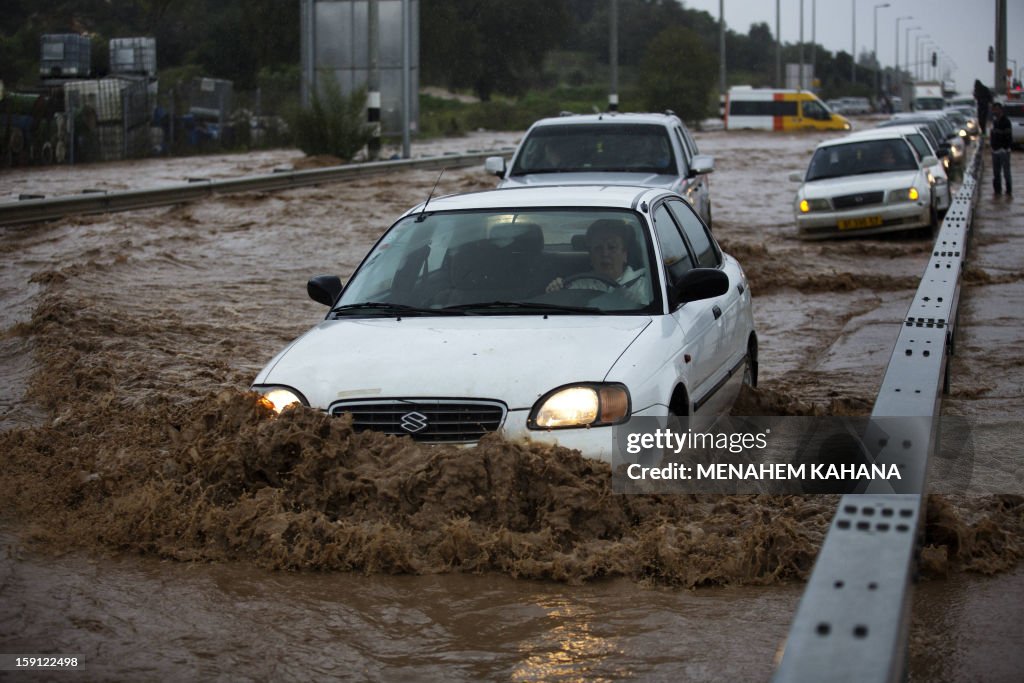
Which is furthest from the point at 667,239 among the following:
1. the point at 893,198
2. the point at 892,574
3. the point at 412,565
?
the point at 893,198

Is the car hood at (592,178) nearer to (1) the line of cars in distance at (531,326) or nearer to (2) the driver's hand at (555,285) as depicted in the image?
(1) the line of cars in distance at (531,326)

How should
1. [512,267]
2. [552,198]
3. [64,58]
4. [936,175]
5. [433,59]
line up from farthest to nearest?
1. [433,59]
2. [64,58]
3. [936,175]
4. [552,198]
5. [512,267]

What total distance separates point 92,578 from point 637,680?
2224 mm

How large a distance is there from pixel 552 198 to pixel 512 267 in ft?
2.12

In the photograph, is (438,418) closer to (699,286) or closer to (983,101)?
(699,286)

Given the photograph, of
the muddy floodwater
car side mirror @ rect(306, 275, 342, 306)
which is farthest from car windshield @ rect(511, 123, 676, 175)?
car side mirror @ rect(306, 275, 342, 306)

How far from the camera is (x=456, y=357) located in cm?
574

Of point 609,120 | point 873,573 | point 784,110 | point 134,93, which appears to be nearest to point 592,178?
point 609,120

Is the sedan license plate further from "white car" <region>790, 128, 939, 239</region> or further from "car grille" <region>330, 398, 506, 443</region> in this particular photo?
"car grille" <region>330, 398, 506, 443</region>

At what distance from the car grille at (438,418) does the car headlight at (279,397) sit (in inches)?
13.3

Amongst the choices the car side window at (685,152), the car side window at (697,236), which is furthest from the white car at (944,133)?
the car side window at (697,236)

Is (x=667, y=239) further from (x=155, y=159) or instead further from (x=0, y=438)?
(x=155, y=159)

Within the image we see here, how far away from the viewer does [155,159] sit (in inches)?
1476

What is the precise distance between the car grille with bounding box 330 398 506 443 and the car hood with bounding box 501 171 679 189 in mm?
8071
